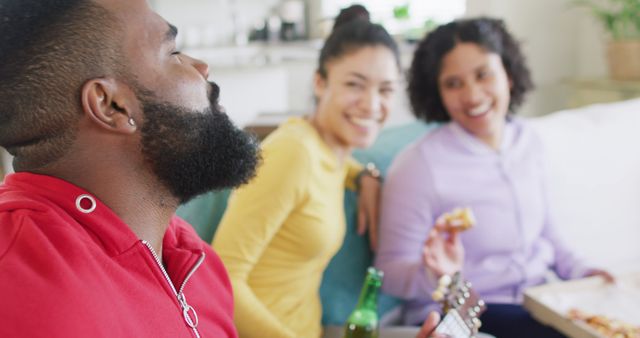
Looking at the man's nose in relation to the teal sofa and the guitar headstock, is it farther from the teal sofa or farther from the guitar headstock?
the teal sofa

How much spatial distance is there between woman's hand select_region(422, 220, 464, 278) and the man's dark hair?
864 millimetres

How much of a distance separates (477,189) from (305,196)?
564 millimetres

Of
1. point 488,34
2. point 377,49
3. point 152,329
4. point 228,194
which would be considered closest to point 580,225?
point 488,34

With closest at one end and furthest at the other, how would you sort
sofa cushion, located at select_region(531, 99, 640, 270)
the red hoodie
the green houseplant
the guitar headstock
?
the red hoodie
the guitar headstock
sofa cushion, located at select_region(531, 99, 640, 270)
the green houseplant

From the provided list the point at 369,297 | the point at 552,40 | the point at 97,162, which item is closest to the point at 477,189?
the point at 369,297

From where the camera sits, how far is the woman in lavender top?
4.94ft

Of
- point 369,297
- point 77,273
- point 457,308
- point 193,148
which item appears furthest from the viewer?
point 369,297

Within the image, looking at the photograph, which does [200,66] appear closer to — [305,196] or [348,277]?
[305,196]

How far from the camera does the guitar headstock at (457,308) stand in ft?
3.30

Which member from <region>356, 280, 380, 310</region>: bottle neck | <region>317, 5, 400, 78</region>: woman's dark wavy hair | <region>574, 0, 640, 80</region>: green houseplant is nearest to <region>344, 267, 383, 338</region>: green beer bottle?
<region>356, 280, 380, 310</region>: bottle neck

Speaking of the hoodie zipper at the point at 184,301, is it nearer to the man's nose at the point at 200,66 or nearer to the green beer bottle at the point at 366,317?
the man's nose at the point at 200,66

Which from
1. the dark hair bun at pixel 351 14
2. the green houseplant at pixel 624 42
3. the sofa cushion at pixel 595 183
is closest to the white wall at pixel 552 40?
the green houseplant at pixel 624 42

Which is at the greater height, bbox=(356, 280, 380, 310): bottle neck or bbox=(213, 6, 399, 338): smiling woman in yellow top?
bbox=(213, 6, 399, 338): smiling woman in yellow top

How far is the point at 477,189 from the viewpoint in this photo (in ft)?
5.33
